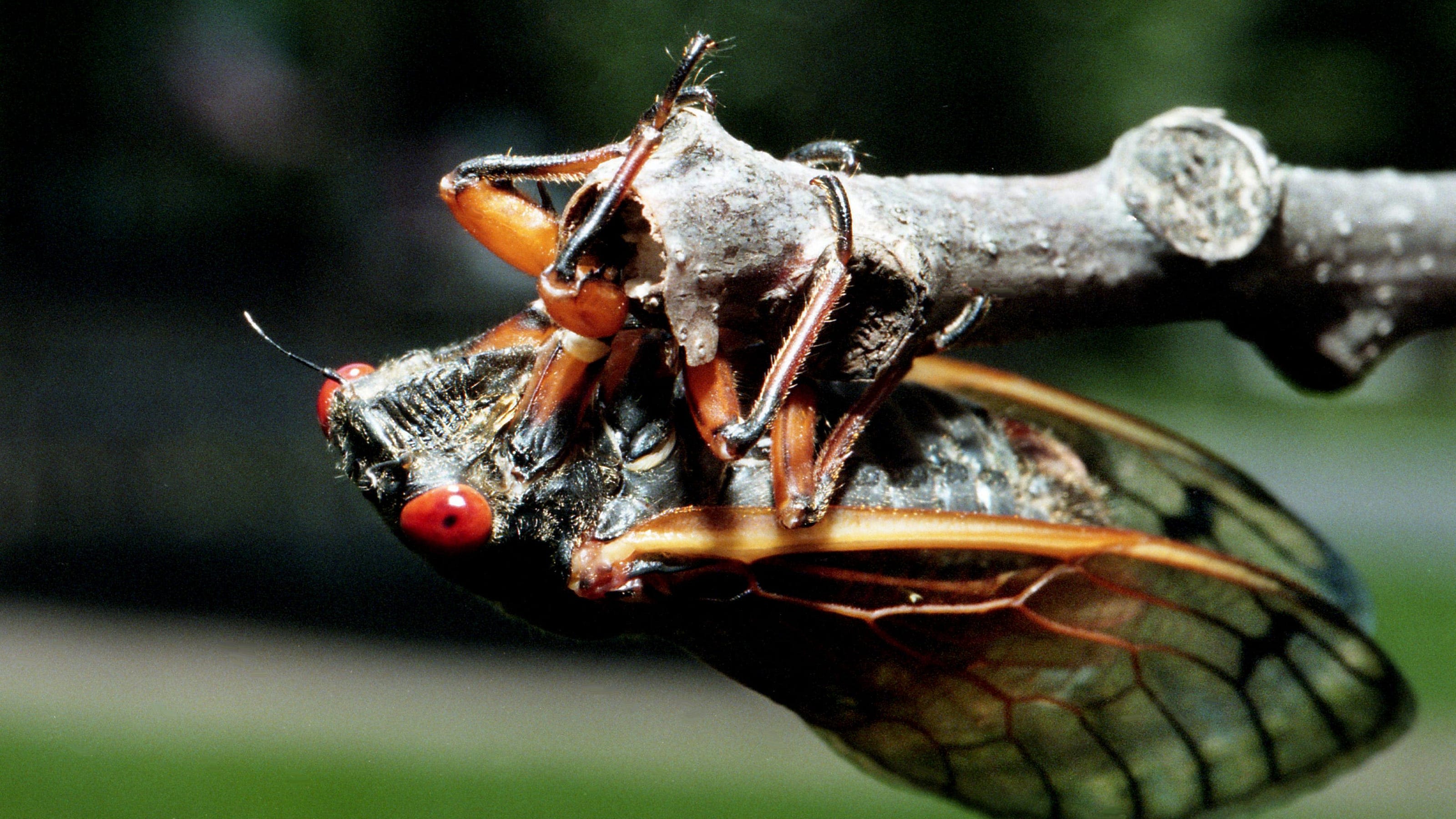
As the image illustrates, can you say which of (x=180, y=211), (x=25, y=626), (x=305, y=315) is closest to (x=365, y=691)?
(x=25, y=626)

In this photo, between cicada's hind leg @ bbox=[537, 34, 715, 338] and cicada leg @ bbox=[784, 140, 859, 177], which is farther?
cicada leg @ bbox=[784, 140, 859, 177]

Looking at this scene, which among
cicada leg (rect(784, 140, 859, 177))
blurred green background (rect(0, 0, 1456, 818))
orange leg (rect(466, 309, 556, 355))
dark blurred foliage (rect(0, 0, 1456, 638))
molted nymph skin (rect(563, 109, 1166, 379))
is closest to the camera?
molted nymph skin (rect(563, 109, 1166, 379))

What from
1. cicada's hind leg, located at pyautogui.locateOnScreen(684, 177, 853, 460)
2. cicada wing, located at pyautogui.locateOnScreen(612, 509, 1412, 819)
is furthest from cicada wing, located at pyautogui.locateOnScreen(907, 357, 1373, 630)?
cicada's hind leg, located at pyautogui.locateOnScreen(684, 177, 853, 460)

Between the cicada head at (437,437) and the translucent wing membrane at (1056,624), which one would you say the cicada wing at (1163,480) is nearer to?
the translucent wing membrane at (1056,624)

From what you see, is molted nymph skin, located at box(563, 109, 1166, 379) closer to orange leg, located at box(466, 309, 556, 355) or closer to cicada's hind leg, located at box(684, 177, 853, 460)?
cicada's hind leg, located at box(684, 177, 853, 460)

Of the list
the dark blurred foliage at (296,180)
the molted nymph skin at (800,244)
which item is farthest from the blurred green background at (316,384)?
the molted nymph skin at (800,244)

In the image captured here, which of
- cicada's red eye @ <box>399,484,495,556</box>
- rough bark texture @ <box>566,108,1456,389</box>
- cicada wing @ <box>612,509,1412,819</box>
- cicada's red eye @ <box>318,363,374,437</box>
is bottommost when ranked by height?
cicada wing @ <box>612,509,1412,819</box>

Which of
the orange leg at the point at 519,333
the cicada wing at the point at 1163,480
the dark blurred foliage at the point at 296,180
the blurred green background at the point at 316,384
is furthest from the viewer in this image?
the blurred green background at the point at 316,384
